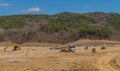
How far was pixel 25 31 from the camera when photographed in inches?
5167

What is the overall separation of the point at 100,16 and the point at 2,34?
59710mm

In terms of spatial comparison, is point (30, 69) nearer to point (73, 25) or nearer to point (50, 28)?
point (50, 28)

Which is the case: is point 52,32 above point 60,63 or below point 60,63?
below

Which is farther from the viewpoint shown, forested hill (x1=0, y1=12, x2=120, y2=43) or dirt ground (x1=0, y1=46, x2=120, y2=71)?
forested hill (x1=0, y1=12, x2=120, y2=43)

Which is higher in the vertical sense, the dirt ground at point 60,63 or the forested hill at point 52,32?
the dirt ground at point 60,63

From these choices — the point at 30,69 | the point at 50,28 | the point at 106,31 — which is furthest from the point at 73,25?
the point at 30,69

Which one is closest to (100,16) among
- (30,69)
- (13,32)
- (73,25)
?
(73,25)

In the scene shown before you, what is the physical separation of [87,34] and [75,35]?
159 inches

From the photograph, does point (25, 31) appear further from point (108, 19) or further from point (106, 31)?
point (108, 19)

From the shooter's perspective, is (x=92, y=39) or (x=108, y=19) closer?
(x=92, y=39)

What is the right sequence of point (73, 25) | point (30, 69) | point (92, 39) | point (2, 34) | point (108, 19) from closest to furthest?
point (30, 69), point (92, 39), point (2, 34), point (73, 25), point (108, 19)

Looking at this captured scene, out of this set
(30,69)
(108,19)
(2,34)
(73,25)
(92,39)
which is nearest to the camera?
(30,69)

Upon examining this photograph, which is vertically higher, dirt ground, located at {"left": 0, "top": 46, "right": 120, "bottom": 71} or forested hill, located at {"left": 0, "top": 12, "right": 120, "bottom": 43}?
dirt ground, located at {"left": 0, "top": 46, "right": 120, "bottom": 71}

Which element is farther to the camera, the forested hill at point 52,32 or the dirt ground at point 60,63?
the forested hill at point 52,32
